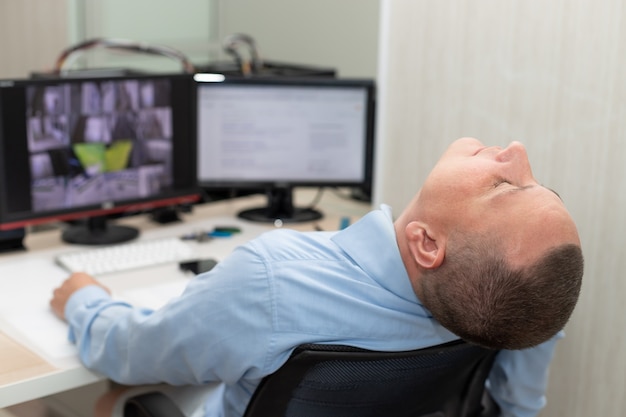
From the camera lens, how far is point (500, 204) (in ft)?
3.61

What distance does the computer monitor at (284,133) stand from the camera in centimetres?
240

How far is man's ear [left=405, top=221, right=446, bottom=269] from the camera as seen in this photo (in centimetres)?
115

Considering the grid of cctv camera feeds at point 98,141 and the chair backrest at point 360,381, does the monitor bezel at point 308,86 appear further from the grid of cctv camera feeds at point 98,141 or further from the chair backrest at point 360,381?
the chair backrest at point 360,381

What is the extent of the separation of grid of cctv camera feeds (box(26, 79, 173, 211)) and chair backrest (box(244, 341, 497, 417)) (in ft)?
3.69

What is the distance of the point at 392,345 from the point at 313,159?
132 cm

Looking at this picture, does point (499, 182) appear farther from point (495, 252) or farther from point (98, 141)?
point (98, 141)

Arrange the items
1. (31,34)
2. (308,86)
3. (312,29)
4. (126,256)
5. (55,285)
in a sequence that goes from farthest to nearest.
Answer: (312,29) → (31,34) → (308,86) → (126,256) → (55,285)

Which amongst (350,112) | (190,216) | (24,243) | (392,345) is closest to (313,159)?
(350,112)

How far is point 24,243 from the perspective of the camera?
2258 millimetres

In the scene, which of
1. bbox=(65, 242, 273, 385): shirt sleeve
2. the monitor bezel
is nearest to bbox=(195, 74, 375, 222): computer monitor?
the monitor bezel

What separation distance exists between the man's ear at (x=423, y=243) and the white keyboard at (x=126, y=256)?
1.05 meters

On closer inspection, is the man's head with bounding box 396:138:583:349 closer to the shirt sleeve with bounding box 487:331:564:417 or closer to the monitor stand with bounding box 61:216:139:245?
the shirt sleeve with bounding box 487:331:564:417

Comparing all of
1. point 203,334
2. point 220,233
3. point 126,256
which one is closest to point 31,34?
point 220,233

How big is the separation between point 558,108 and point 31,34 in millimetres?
2410
